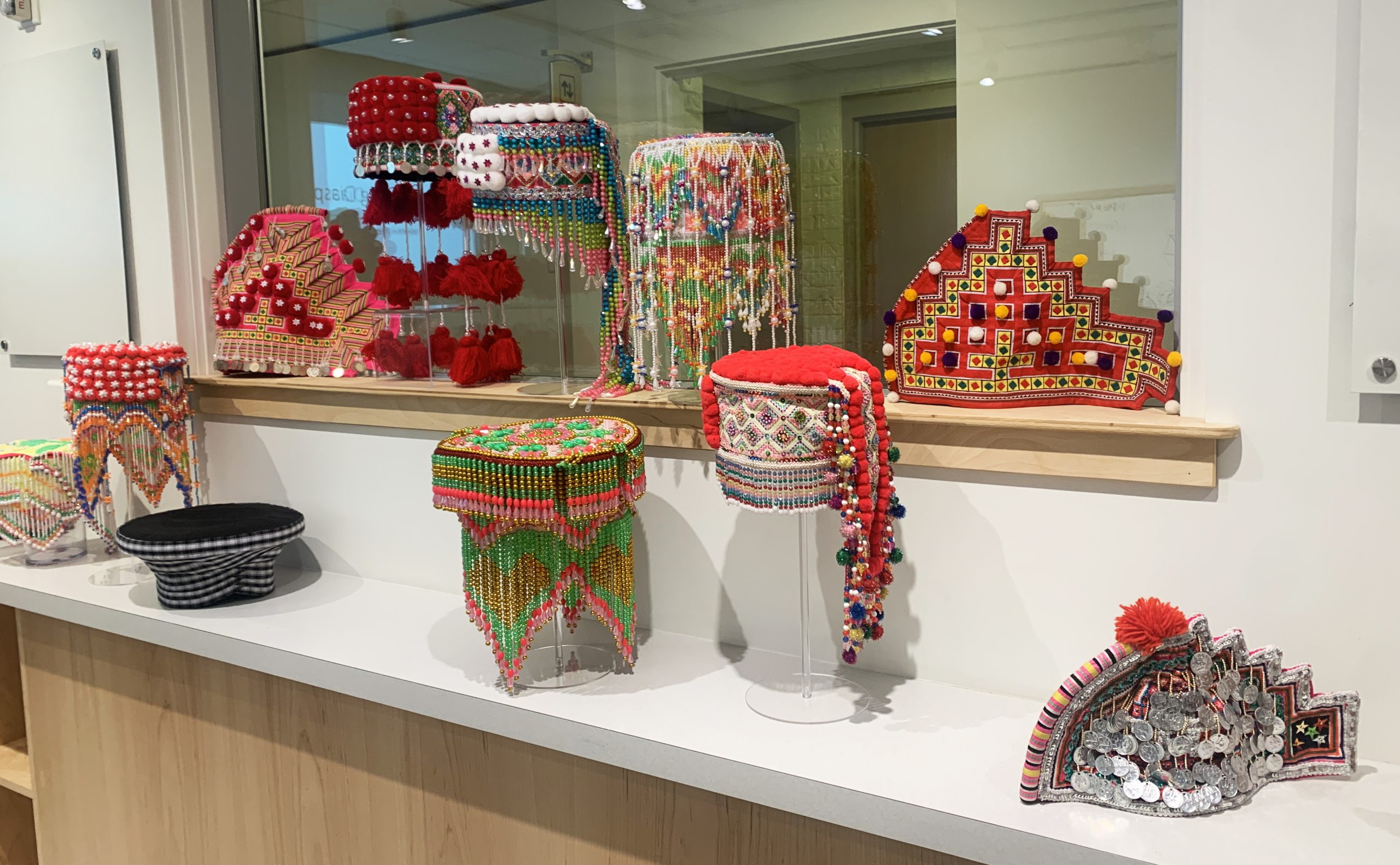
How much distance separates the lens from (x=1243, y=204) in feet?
3.93

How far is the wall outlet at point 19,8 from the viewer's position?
2307 mm

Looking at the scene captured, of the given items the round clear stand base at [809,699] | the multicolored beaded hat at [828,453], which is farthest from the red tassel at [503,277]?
the round clear stand base at [809,699]

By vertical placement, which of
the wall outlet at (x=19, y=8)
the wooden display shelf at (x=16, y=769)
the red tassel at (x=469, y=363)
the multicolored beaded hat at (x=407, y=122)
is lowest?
the wooden display shelf at (x=16, y=769)

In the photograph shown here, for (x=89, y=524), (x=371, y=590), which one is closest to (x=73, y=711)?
(x=89, y=524)

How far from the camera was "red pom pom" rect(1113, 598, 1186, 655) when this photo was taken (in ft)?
3.53

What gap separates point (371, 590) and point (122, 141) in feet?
3.55

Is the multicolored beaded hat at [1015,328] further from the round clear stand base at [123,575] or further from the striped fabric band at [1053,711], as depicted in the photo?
the round clear stand base at [123,575]

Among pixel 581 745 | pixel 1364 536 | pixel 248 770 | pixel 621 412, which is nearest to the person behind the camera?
pixel 1364 536

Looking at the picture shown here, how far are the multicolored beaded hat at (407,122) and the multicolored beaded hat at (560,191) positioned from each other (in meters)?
0.24

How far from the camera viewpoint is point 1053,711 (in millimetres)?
1106

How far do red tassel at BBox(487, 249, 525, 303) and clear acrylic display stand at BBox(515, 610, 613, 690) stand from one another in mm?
571

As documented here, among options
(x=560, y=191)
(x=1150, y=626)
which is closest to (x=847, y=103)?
(x=560, y=191)

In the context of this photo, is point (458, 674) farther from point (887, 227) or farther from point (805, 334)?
point (887, 227)

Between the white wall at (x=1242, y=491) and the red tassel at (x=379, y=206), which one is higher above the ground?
the red tassel at (x=379, y=206)
